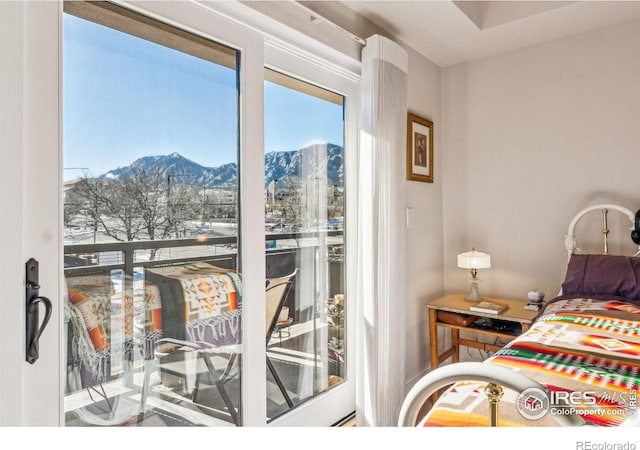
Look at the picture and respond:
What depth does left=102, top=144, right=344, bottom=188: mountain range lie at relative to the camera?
148cm

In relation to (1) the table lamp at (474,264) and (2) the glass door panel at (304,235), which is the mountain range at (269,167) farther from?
(1) the table lamp at (474,264)

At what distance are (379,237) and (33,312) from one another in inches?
62.9

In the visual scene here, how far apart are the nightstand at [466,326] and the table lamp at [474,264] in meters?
0.08

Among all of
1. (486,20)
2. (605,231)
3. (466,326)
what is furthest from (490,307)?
(486,20)

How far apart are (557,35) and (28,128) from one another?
2929 millimetres

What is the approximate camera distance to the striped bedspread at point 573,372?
89cm

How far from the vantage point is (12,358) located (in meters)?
1.12

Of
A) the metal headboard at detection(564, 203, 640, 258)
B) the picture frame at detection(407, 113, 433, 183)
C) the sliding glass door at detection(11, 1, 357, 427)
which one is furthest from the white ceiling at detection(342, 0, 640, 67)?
the metal headboard at detection(564, 203, 640, 258)

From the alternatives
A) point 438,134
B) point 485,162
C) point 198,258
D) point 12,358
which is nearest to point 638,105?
point 485,162

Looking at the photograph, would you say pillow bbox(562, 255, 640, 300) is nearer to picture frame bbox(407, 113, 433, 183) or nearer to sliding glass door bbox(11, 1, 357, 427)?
picture frame bbox(407, 113, 433, 183)

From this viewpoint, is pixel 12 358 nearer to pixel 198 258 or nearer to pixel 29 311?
pixel 29 311

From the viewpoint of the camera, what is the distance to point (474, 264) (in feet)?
8.75

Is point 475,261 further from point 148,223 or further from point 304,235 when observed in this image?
point 148,223

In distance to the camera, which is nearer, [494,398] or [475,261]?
[494,398]
